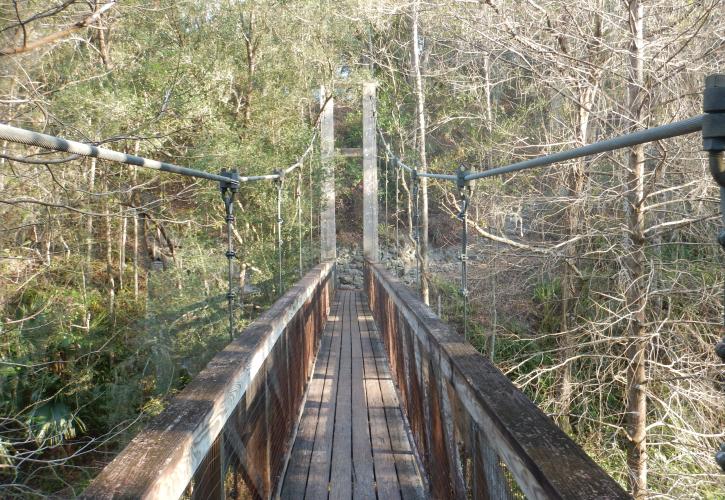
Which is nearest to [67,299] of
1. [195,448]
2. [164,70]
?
[164,70]

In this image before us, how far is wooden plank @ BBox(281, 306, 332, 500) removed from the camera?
188cm

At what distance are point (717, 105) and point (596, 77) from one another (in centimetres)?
415

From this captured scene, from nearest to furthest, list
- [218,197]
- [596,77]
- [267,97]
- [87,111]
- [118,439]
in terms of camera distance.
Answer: [596,77] < [118,439] < [87,111] < [218,197] < [267,97]

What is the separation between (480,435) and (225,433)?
1.47 ft

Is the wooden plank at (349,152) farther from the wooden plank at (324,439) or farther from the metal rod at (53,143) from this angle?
the metal rod at (53,143)

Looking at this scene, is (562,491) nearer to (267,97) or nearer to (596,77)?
(596,77)

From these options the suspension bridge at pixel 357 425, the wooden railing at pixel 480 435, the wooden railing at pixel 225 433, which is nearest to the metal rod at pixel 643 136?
the suspension bridge at pixel 357 425

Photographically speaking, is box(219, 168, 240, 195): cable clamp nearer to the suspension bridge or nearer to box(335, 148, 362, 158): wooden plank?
the suspension bridge

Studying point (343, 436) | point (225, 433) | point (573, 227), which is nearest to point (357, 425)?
point (343, 436)

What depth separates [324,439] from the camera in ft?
7.72

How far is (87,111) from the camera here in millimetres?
6074

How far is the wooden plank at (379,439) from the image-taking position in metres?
1.90

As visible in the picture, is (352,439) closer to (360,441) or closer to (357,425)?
(360,441)

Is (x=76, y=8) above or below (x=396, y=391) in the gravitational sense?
above
